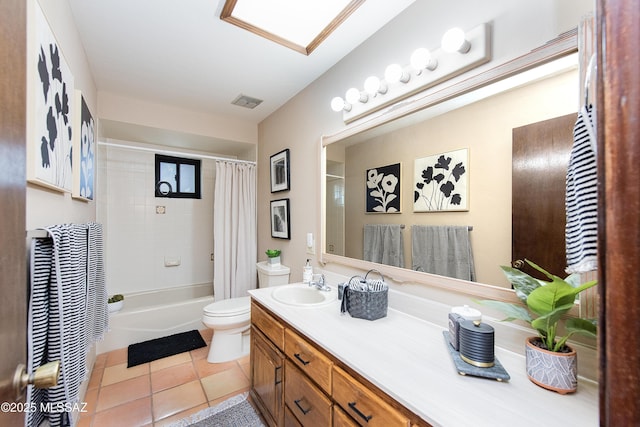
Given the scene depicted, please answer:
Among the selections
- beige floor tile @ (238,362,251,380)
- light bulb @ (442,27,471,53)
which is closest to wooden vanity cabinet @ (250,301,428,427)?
beige floor tile @ (238,362,251,380)

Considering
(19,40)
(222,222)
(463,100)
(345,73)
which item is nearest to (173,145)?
(222,222)

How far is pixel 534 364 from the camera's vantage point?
83 centimetres

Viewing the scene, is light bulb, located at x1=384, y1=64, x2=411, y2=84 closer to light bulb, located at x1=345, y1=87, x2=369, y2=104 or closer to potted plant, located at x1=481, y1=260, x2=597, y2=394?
light bulb, located at x1=345, y1=87, x2=369, y2=104

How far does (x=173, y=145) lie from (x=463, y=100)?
3282 millimetres

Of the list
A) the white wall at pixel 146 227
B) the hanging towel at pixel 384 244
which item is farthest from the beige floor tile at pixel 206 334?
the hanging towel at pixel 384 244

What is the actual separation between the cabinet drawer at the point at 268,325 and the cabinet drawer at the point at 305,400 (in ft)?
0.41

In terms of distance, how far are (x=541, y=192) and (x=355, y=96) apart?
1.12m

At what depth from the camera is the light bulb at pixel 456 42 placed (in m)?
1.13

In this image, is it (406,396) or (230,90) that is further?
(230,90)

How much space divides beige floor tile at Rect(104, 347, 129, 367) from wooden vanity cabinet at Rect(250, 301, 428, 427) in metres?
1.40

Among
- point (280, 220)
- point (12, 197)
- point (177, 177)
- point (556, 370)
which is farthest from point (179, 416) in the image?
point (177, 177)

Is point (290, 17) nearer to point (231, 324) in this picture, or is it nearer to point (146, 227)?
point (231, 324)

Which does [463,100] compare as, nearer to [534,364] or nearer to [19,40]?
[534,364]

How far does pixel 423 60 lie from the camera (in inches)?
50.2
